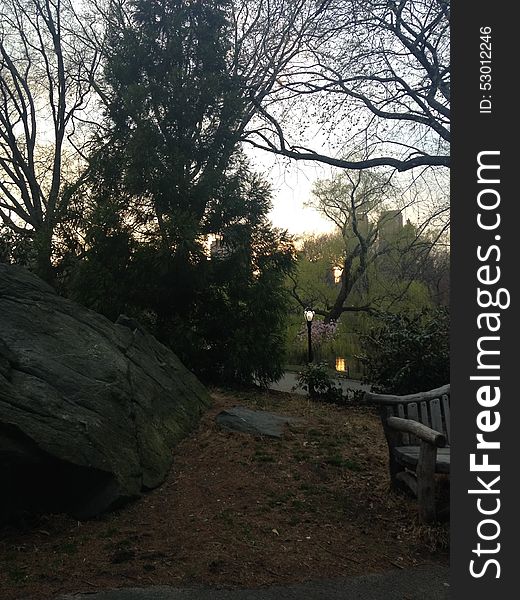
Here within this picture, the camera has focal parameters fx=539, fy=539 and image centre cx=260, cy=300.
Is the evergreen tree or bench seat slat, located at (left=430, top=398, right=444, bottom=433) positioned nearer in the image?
bench seat slat, located at (left=430, top=398, right=444, bottom=433)

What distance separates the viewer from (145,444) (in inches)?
220

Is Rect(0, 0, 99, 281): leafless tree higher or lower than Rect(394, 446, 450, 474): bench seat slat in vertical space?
higher

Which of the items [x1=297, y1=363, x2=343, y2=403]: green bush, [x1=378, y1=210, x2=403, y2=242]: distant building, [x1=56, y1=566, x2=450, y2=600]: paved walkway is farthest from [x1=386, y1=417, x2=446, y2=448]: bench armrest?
[x1=378, y1=210, x2=403, y2=242]: distant building

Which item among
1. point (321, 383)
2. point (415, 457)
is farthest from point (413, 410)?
point (321, 383)

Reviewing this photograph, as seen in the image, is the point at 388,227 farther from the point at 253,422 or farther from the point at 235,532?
the point at 235,532

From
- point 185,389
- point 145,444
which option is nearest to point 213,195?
point 185,389

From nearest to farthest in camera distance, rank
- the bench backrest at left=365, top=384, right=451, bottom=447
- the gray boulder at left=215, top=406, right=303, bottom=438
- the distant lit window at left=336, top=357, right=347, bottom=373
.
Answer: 1. the bench backrest at left=365, top=384, right=451, bottom=447
2. the gray boulder at left=215, top=406, right=303, bottom=438
3. the distant lit window at left=336, top=357, right=347, bottom=373

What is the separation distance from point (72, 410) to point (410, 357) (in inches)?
284

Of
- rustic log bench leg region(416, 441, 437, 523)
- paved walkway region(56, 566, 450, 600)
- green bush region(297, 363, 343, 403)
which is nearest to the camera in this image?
paved walkway region(56, 566, 450, 600)

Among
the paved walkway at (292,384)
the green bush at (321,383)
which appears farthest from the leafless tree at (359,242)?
the green bush at (321,383)

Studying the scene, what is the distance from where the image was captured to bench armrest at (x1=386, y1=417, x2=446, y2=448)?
4.07m

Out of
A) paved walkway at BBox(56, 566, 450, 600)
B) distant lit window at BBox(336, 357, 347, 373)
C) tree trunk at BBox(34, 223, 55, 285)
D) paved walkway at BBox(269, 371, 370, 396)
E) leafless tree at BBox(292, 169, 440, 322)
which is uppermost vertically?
leafless tree at BBox(292, 169, 440, 322)

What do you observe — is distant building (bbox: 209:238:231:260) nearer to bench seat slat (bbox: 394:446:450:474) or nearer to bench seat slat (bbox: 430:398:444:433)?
bench seat slat (bbox: 430:398:444:433)

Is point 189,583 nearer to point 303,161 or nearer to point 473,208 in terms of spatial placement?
point 473,208
